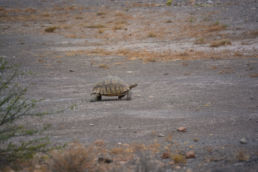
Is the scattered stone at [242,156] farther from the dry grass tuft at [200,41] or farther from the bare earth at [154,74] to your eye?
the dry grass tuft at [200,41]

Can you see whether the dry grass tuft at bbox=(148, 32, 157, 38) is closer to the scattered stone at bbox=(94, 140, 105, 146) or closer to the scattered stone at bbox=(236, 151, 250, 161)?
the scattered stone at bbox=(94, 140, 105, 146)

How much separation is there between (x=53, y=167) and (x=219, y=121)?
357cm

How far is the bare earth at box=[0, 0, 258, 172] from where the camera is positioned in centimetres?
572

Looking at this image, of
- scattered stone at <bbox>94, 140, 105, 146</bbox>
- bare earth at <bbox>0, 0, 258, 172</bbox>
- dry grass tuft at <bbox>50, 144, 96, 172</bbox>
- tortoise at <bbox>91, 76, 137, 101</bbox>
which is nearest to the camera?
dry grass tuft at <bbox>50, 144, 96, 172</bbox>

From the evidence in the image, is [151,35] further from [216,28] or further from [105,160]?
[105,160]

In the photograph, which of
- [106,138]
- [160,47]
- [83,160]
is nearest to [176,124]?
[106,138]

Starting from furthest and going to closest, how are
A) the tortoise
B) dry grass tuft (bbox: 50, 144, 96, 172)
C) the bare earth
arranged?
the tortoise < the bare earth < dry grass tuft (bbox: 50, 144, 96, 172)

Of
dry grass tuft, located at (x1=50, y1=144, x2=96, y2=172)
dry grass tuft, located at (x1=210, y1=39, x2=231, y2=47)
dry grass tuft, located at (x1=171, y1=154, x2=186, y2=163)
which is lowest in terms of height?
dry grass tuft, located at (x1=171, y1=154, x2=186, y2=163)

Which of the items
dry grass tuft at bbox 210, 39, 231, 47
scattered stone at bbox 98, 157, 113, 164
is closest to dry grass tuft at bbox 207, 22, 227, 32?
dry grass tuft at bbox 210, 39, 231, 47

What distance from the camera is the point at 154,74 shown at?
13312mm

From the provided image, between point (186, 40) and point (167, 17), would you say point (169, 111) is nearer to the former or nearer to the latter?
point (186, 40)

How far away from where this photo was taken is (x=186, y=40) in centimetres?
2122

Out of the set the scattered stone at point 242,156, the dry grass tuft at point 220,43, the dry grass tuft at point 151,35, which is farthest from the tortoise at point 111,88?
the dry grass tuft at point 151,35

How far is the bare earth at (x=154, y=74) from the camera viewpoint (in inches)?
225
